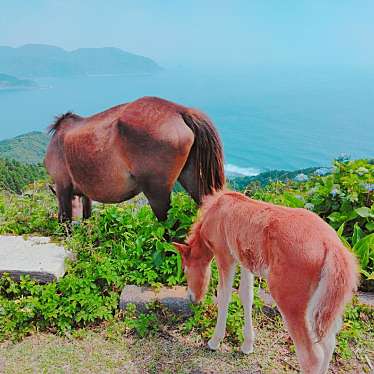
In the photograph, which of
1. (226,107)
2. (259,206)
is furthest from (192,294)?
(226,107)

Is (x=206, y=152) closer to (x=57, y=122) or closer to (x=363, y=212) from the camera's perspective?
(x=363, y=212)

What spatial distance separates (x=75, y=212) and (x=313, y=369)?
3.80 m

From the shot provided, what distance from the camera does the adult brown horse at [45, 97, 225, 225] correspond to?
13.6ft

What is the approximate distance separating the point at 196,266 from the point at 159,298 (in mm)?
631

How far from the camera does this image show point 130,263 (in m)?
4.14

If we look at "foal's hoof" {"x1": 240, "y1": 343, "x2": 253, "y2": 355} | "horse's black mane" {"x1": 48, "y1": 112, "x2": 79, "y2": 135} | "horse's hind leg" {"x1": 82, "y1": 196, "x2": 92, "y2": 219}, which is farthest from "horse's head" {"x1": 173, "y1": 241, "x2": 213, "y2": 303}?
"horse's black mane" {"x1": 48, "y1": 112, "x2": 79, "y2": 135}

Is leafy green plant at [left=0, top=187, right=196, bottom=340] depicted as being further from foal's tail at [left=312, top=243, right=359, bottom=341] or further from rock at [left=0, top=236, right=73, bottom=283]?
foal's tail at [left=312, top=243, right=359, bottom=341]

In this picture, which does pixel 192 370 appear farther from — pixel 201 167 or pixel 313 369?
pixel 201 167

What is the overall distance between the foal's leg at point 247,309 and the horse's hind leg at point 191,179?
4.48 ft

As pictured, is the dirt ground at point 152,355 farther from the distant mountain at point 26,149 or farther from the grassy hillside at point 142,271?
the distant mountain at point 26,149

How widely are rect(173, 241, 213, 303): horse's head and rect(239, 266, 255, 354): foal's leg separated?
304mm

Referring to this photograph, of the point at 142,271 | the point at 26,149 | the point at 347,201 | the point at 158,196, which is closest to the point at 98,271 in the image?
the point at 142,271

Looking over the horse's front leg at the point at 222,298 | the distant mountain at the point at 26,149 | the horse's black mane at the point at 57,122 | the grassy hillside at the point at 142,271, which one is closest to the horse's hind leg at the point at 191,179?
the grassy hillside at the point at 142,271

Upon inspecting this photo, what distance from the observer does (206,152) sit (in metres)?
4.25
